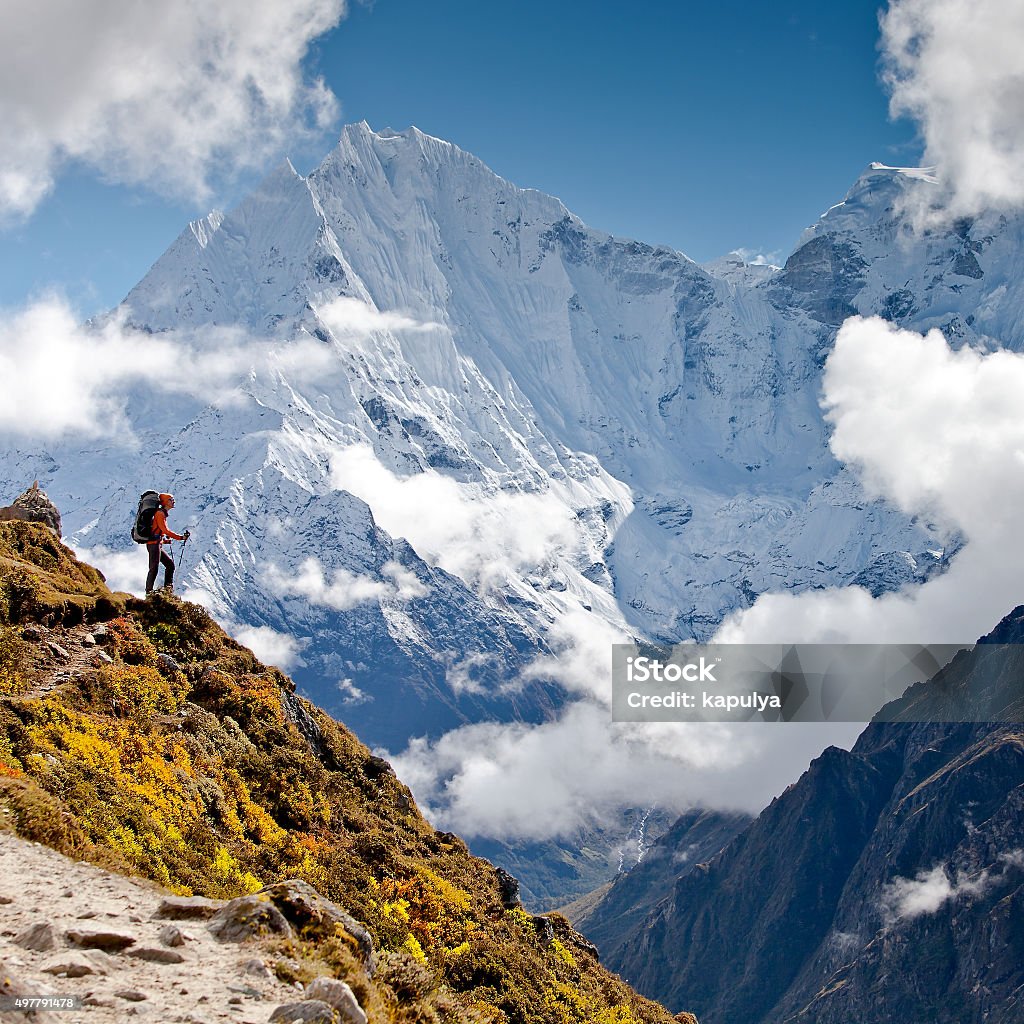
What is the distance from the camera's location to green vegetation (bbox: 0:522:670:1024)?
1756 centimetres

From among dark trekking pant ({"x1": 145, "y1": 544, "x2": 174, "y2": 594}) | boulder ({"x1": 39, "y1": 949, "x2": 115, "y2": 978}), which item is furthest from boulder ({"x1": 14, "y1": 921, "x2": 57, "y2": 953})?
dark trekking pant ({"x1": 145, "y1": 544, "x2": 174, "y2": 594})

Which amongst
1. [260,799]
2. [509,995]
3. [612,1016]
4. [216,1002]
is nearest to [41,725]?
[260,799]

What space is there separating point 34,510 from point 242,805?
17923 mm

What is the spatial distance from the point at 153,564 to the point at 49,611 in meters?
4.96

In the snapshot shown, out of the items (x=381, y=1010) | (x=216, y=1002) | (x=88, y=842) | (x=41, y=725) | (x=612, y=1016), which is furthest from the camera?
(x=612, y=1016)

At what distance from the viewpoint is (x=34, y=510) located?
36906 millimetres

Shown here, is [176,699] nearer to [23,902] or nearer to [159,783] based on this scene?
[159,783]

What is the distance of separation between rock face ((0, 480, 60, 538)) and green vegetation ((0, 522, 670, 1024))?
9.91ft

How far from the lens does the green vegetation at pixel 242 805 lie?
1756 cm

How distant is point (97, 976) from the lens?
12117 mm

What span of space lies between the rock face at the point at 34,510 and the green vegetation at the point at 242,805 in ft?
9.91

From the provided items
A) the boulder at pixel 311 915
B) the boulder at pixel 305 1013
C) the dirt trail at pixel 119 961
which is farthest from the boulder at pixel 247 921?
the boulder at pixel 305 1013

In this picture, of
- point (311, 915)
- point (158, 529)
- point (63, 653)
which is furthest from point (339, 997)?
point (158, 529)

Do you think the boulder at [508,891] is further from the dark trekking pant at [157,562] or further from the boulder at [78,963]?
the boulder at [78,963]
